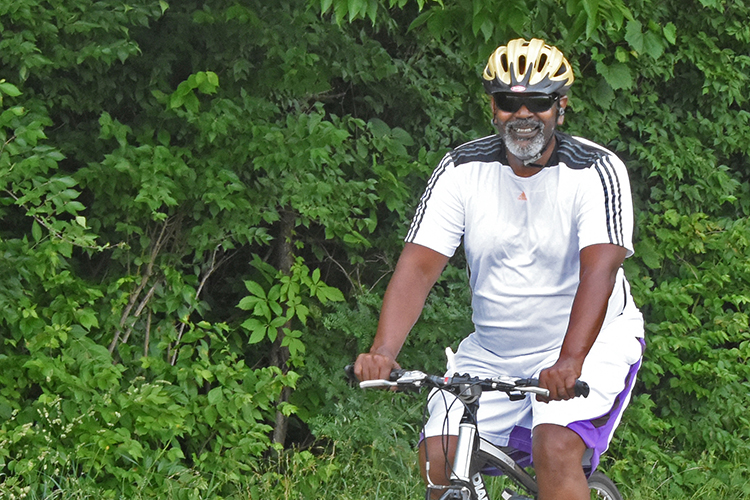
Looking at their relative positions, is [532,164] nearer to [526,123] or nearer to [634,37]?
[526,123]

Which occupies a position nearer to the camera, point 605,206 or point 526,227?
point 605,206

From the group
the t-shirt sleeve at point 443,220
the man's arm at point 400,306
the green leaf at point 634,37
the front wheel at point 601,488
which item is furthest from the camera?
the green leaf at point 634,37

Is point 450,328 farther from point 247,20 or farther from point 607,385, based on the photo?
point 607,385

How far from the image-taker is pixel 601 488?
4.11 metres

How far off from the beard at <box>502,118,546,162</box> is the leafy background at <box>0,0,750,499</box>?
779mm

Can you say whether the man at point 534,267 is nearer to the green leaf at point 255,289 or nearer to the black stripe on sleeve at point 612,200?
the black stripe on sleeve at point 612,200

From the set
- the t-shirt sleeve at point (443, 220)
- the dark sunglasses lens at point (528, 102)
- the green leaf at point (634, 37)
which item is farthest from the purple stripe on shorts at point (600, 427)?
the green leaf at point (634, 37)

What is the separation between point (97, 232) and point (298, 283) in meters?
1.14

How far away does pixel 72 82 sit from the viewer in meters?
5.18

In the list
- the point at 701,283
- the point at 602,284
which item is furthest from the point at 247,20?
the point at 701,283

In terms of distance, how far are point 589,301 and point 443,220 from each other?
0.66 m

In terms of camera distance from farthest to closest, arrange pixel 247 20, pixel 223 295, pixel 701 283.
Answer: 1. pixel 701 283
2. pixel 223 295
3. pixel 247 20

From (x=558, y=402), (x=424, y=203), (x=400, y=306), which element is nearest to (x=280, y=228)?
(x=424, y=203)

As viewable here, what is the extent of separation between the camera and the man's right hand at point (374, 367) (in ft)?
10.3
